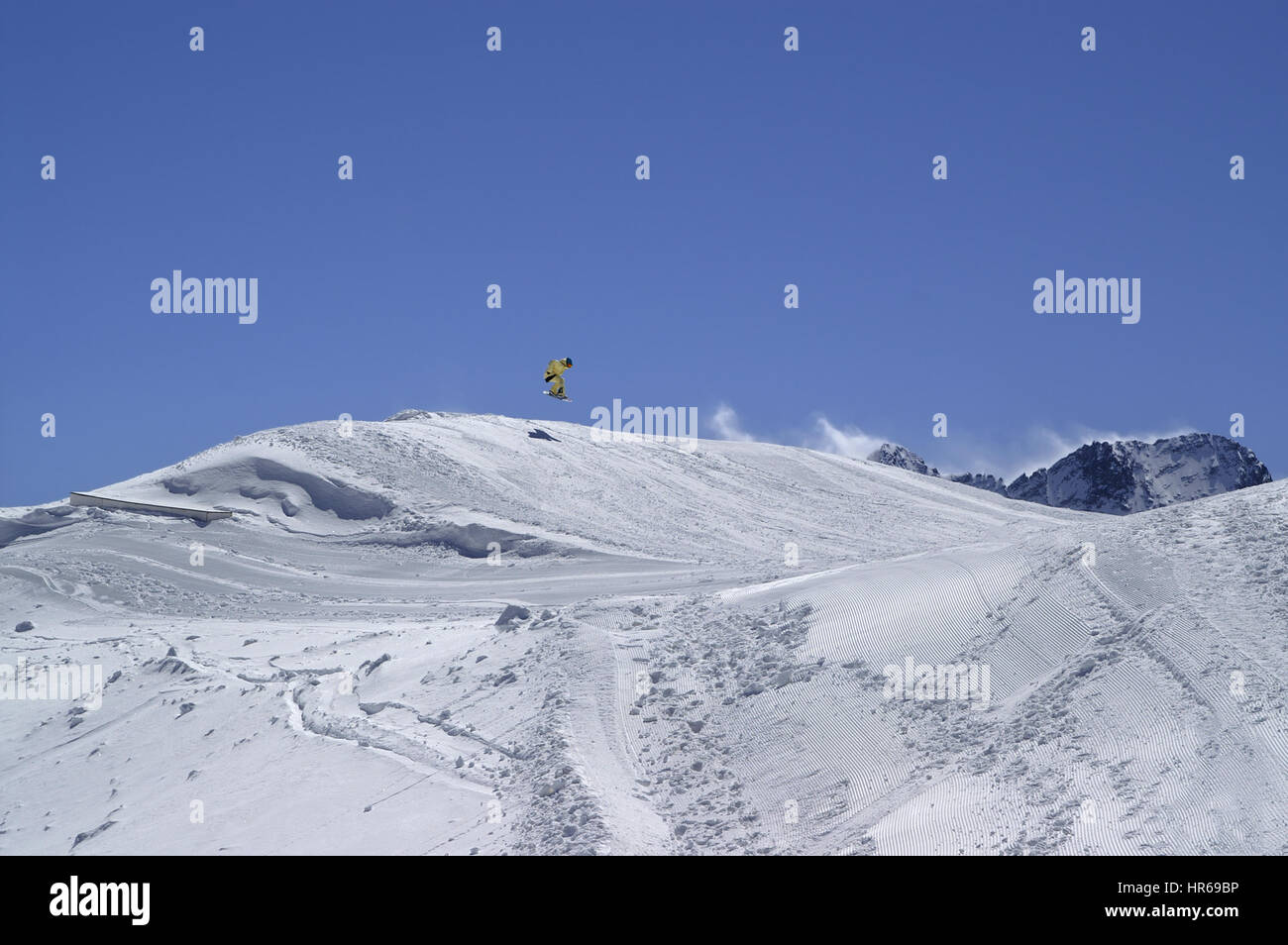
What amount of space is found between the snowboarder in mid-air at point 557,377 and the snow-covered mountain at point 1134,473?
274 ft

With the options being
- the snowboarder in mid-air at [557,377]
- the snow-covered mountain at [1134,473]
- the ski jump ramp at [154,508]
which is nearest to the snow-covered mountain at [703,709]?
the ski jump ramp at [154,508]

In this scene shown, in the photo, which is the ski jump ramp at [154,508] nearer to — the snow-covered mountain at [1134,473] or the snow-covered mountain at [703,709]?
the snow-covered mountain at [703,709]

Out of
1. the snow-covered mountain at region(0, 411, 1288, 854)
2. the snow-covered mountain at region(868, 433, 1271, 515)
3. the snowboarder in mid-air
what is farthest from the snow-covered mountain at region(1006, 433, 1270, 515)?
the snow-covered mountain at region(0, 411, 1288, 854)

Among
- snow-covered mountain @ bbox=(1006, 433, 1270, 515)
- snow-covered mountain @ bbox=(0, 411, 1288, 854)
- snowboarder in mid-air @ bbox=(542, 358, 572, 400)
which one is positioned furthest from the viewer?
snow-covered mountain @ bbox=(1006, 433, 1270, 515)

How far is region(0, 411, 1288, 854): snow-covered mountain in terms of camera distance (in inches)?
431

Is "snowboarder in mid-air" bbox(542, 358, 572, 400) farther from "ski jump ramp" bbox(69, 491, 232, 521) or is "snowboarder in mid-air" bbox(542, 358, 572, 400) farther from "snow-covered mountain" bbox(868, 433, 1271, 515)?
"snow-covered mountain" bbox(868, 433, 1271, 515)

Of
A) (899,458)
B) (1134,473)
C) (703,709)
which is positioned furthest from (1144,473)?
Answer: (703,709)

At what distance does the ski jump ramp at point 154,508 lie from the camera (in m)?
35.6

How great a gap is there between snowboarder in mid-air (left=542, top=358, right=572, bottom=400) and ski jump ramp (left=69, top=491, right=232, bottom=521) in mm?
14405

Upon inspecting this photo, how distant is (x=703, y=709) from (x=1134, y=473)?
394ft

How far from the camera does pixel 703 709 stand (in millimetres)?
14914

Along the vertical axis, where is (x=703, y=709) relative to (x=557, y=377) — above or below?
below

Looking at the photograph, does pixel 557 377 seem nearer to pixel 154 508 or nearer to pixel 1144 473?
pixel 154 508

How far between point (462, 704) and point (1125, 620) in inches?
369
